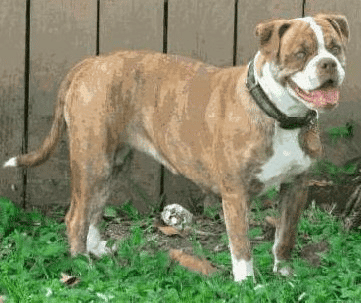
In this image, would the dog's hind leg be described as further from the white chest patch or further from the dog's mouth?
the dog's mouth

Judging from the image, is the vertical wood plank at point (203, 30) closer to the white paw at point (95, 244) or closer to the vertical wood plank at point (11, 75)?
the vertical wood plank at point (11, 75)

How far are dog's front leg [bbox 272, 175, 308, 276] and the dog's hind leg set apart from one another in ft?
3.01

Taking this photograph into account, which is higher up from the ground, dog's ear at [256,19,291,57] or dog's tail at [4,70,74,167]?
dog's ear at [256,19,291,57]

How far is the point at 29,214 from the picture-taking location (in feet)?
19.2

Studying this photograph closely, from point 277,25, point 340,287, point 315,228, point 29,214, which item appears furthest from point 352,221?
point 29,214

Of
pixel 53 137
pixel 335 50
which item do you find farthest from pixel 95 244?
pixel 335 50

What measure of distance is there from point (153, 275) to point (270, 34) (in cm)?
129

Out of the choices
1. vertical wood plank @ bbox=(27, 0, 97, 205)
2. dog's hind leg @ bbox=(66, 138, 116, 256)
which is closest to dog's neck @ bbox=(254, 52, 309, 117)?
dog's hind leg @ bbox=(66, 138, 116, 256)

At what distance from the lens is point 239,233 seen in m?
4.70

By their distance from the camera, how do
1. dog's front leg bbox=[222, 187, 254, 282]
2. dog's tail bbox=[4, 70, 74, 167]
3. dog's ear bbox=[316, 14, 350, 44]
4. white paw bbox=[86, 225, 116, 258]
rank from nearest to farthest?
dog's ear bbox=[316, 14, 350, 44]
dog's front leg bbox=[222, 187, 254, 282]
dog's tail bbox=[4, 70, 74, 167]
white paw bbox=[86, 225, 116, 258]

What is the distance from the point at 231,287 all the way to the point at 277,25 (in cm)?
121

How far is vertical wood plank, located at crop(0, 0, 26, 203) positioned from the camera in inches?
231

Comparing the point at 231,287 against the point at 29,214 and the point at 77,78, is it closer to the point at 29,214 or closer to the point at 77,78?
the point at 77,78

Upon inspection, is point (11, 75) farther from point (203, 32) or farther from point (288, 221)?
point (288, 221)
